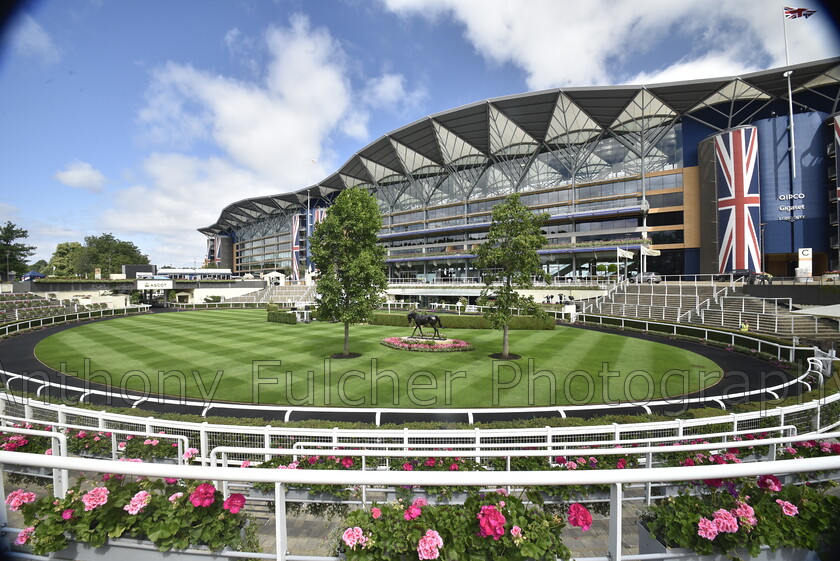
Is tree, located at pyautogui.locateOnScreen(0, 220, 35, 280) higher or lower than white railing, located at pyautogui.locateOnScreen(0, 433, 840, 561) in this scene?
higher

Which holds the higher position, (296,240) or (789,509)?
(296,240)

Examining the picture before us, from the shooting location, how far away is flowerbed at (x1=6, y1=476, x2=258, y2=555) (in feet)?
9.35

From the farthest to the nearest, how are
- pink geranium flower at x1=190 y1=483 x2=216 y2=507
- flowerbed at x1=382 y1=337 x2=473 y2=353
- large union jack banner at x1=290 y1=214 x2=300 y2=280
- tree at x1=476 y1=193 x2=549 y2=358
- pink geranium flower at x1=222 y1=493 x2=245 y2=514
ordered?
large union jack banner at x1=290 y1=214 x2=300 y2=280 < flowerbed at x1=382 y1=337 x2=473 y2=353 < tree at x1=476 y1=193 x2=549 y2=358 < pink geranium flower at x1=222 y1=493 x2=245 y2=514 < pink geranium flower at x1=190 y1=483 x2=216 y2=507

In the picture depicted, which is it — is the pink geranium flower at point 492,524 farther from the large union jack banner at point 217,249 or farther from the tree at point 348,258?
the large union jack banner at point 217,249

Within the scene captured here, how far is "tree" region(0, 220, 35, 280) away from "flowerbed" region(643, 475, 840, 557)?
88839 millimetres

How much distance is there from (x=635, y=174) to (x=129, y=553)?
73422 mm

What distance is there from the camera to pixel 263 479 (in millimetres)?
2199

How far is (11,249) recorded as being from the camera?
56.6 meters

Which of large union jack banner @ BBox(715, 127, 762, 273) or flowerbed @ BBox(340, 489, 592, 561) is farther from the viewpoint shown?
large union jack banner @ BBox(715, 127, 762, 273)

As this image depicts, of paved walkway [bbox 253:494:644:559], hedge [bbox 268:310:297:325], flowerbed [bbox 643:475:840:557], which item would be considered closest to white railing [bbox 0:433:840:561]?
flowerbed [bbox 643:475:840:557]

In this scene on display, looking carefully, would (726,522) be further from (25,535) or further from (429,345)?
(429,345)

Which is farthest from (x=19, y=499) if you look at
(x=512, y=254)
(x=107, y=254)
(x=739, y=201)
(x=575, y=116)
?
(x=107, y=254)

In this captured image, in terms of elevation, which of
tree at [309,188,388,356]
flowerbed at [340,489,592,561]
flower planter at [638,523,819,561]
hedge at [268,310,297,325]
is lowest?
hedge at [268,310,297,325]

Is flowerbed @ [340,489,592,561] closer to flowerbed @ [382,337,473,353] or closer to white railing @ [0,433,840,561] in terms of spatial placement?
white railing @ [0,433,840,561]
